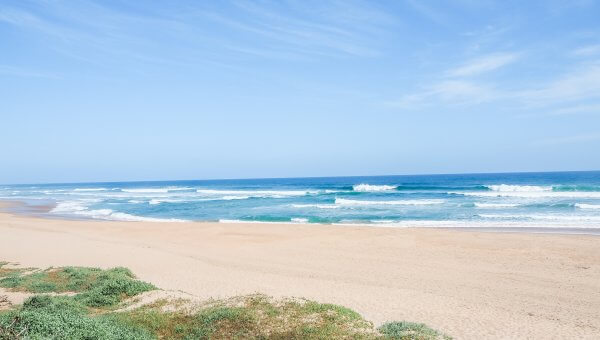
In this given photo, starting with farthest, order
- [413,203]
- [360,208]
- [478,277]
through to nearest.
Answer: [413,203], [360,208], [478,277]

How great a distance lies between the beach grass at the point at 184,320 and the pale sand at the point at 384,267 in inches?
43.8

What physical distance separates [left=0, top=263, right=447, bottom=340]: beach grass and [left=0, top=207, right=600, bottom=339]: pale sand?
1111 millimetres

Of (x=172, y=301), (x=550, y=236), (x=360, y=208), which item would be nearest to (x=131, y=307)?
(x=172, y=301)

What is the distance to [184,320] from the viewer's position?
849cm

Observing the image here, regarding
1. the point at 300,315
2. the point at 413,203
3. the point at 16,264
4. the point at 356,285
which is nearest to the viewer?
the point at 300,315

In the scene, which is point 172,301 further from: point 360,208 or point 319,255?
point 360,208

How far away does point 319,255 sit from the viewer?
57.8 feet

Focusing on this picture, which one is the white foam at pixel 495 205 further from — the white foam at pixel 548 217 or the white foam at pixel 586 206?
the white foam at pixel 548 217

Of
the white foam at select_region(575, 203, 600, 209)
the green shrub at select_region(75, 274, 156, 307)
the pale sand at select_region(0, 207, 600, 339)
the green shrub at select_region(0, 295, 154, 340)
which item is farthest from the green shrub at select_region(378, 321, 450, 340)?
the white foam at select_region(575, 203, 600, 209)

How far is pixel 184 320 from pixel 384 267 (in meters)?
8.36

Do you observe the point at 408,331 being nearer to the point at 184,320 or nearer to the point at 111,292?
the point at 184,320

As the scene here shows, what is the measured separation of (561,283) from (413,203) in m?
30.0

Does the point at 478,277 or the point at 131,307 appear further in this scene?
the point at 478,277

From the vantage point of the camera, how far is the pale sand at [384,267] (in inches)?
383
